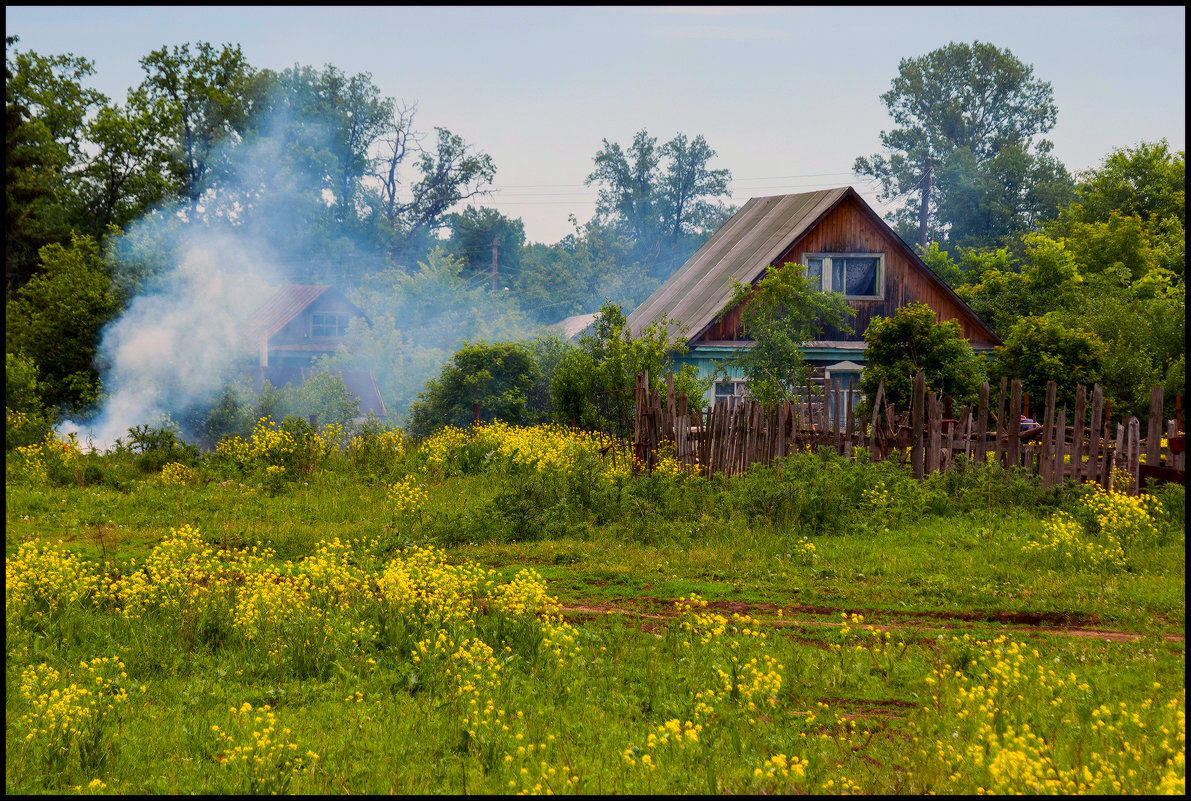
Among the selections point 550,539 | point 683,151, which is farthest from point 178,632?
point 683,151

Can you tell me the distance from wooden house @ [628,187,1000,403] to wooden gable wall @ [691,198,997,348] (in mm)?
26

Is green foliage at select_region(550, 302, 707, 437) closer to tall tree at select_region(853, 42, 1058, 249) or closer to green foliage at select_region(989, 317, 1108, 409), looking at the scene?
green foliage at select_region(989, 317, 1108, 409)

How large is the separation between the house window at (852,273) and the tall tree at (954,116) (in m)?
28.9

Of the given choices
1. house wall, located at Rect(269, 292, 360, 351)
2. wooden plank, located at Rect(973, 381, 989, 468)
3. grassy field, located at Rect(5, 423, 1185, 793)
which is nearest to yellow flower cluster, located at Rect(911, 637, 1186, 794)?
grassy field, located at Rect(5, 423, 1185, 793)

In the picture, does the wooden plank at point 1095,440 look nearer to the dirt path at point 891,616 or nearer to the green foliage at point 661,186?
the dirt path at point 891,616

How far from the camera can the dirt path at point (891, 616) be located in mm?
7957

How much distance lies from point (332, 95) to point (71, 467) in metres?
32.3

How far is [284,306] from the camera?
39750mm

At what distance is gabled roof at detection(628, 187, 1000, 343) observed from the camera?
2450cm

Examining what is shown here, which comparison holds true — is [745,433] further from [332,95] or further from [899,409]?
[332,95]

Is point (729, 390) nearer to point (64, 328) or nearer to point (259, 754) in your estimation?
point (64, 328)

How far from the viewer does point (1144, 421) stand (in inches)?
742

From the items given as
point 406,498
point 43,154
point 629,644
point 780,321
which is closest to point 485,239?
point 43,154

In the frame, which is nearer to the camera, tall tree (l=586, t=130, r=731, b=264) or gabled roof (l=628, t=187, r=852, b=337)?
gabled roof (l=628, t=187, r=852, b=337)
